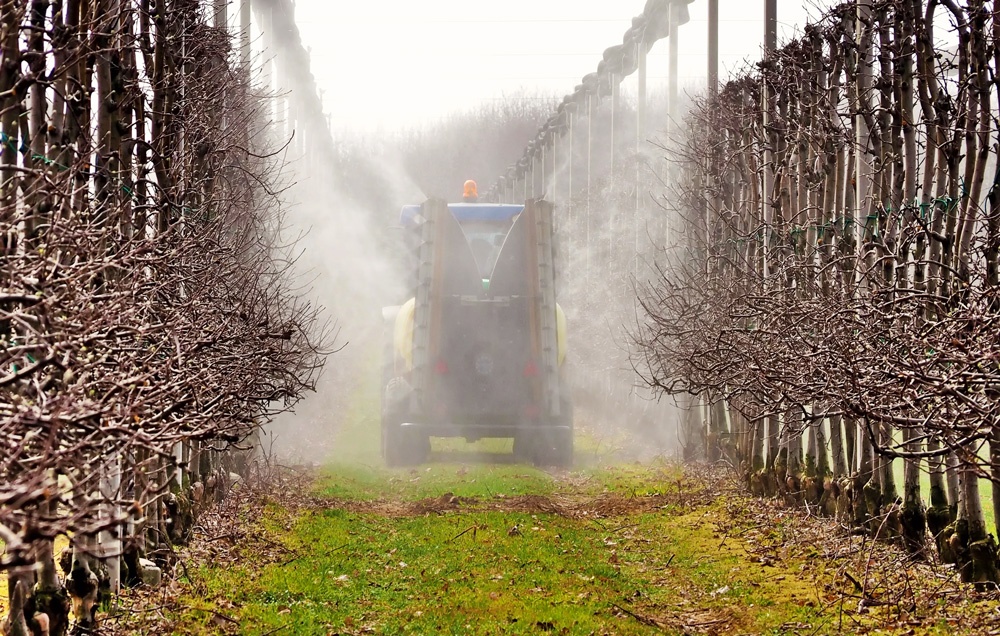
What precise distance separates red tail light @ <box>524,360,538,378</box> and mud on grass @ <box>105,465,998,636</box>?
10.0 feet

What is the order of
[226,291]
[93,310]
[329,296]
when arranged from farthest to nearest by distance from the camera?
[329,296]
[226,291]
[93,310]

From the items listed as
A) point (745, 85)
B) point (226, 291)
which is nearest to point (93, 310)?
point (226, 291)

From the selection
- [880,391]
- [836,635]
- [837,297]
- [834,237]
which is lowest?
[836,635]

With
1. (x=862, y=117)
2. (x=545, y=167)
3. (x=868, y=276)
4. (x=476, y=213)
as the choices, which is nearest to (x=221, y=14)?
(x=476, y=213)

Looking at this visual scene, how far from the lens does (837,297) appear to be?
8508mm

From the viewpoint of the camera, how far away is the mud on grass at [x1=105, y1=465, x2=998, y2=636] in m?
8.61

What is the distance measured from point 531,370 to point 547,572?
319 inches

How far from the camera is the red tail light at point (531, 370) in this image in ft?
60.8

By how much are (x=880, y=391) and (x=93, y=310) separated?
4.21 m

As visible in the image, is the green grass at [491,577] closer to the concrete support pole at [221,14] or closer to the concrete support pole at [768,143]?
the concrete support pole at [768,143]

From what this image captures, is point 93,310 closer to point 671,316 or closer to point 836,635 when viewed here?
point 836,635

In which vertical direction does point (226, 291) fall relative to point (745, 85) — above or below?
below

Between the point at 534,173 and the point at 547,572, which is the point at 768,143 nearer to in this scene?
the point at 547,572

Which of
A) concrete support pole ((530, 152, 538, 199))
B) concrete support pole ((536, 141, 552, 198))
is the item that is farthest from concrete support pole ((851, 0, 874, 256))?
concrete support pole ((530, 152, 538, 199))
